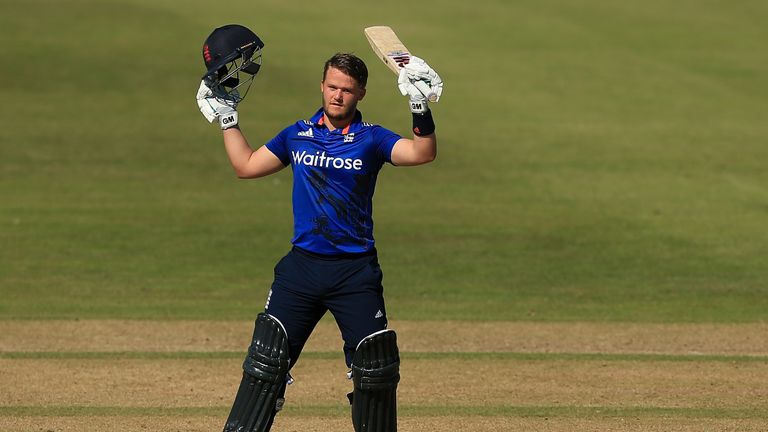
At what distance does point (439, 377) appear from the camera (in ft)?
35.3

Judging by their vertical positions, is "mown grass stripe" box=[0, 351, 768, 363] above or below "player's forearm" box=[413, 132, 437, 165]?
below

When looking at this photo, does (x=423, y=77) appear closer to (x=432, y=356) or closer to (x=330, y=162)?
(x=330, y=162)

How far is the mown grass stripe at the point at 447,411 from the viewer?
9484mm

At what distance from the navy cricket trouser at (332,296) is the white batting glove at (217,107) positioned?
935 millimetres

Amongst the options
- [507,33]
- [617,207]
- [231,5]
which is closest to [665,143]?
[617,207]

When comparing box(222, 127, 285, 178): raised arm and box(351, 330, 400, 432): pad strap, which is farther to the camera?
box(222, 127, 285, 178): raised arm

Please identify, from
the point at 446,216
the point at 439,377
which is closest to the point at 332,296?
the point at 439,377

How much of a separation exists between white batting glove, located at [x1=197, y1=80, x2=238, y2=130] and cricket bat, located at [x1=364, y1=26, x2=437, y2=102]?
95 centimetres

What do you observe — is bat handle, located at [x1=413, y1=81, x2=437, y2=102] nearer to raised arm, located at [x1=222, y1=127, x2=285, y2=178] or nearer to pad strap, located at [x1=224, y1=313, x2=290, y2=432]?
raised arm, located at [x1=222, y1=127, x2=285, y2=178]

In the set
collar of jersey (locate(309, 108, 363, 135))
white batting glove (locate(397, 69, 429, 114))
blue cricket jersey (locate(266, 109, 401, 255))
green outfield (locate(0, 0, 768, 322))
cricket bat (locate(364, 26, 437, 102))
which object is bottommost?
green outfield (locate(0, 0, 768, 322))

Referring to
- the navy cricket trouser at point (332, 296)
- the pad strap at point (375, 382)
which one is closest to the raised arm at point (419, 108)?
the navy cricket trouser at point (332, 296)

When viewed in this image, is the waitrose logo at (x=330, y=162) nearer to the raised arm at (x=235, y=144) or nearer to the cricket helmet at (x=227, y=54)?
the raised arm at (x=235, y=144)

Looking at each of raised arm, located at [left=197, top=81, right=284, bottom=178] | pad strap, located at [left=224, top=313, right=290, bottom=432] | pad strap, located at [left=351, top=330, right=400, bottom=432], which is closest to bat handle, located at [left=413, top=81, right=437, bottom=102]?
raised arm, located at [left=197, top=81, right=284, bottom=178]

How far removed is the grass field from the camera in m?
10.4
